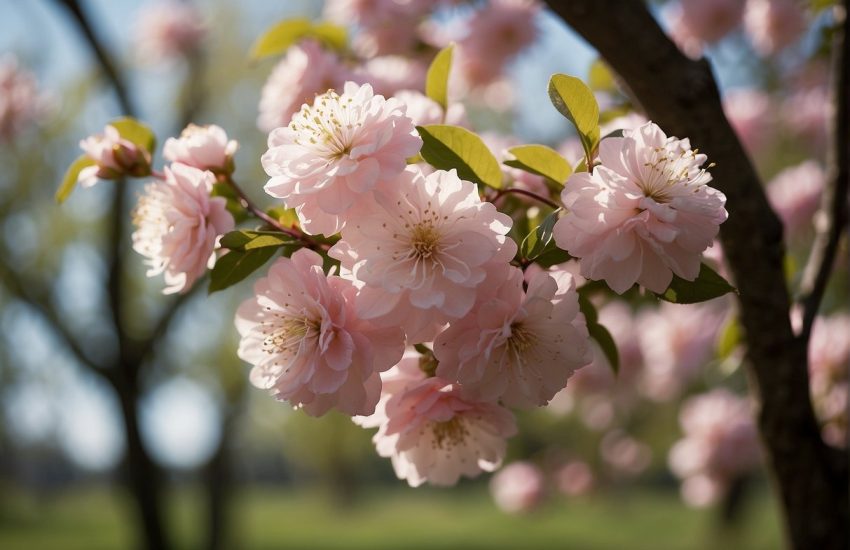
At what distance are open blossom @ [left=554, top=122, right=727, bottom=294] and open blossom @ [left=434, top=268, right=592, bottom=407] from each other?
6 cm

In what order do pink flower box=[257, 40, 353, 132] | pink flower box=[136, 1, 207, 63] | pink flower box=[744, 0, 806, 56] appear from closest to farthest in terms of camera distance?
pink flower box=[257, 40, 353, 132]
pink flower box=[744, 0, 806, 56]
pink flower box=[136, 1, 207, 63]

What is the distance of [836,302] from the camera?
4.40 meters

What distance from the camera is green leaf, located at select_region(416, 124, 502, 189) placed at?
89 cm

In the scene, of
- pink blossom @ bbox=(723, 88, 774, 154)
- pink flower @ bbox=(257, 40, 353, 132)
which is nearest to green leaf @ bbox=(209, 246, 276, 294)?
pink flower @ bbox=(257, 40, 353, 132)

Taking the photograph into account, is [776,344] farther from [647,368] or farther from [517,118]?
[517,118]

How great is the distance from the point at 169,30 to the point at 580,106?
4.74 m

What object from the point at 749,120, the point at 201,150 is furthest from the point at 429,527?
the point at 201,150

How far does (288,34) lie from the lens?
5.20ft

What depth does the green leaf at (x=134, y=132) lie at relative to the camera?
3.69 feet

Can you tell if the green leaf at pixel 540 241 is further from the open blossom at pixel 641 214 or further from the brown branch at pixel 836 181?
the brown branch at pixel 836 181

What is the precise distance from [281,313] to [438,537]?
514 inches

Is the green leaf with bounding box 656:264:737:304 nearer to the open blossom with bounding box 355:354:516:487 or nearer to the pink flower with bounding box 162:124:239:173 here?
the open blossom with bounding box 355:354:516:487

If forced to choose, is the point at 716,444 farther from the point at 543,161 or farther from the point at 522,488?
the point at 543,161

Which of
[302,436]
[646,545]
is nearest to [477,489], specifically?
[302,436]
